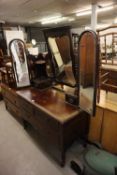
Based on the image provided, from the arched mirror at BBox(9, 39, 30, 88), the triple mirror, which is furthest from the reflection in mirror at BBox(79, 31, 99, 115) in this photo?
the arched mirror at BBox(9, 39, 30, 88)

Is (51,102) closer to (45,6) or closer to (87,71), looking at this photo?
(87,71)

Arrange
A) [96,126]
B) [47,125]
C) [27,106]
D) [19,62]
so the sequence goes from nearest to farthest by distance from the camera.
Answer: [47,125] < [96,126] < [27,106] < [19,62]

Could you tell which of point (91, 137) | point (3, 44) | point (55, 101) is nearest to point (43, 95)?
point (55, 101)

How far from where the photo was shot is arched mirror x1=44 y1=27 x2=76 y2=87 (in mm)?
1812

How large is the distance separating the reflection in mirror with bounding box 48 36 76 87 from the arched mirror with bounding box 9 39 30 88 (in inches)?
25.4

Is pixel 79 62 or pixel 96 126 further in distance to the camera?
pixel 96 126

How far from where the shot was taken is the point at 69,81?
6.91ft

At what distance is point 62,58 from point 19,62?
91 cm

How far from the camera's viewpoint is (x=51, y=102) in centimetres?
200

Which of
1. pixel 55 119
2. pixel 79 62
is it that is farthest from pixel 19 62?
pixel 55 119

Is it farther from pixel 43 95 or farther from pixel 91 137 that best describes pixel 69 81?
pixel 91 137

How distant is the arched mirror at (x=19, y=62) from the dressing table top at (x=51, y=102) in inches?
6.9

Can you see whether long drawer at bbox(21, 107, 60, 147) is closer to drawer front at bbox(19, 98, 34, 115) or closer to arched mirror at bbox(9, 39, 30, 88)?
drawer front at bbox(19, 98, 34, 115)

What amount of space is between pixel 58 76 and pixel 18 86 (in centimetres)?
82
